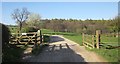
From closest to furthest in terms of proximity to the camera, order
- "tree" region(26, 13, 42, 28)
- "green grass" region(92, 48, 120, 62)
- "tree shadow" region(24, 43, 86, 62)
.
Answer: "green grass" region(92, 48, 120, 62)
"tree shadow" region(24, 43, 86, 62)
"tree" region(26, 13, 42, 28)

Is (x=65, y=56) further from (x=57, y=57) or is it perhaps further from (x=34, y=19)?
(x=34, y=19)

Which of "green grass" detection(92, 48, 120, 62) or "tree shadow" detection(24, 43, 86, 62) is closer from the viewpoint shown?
"green grass" detection(92, 48, 120, 62)

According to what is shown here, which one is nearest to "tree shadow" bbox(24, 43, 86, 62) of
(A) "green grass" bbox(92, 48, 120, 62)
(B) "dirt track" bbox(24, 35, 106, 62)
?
(B) "dirt track" bbox(24, 35, 106, 62)

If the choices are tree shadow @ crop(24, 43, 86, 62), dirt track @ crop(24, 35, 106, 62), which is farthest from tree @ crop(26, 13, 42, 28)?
tree shadow @ crop(24, 43, 86, 62)

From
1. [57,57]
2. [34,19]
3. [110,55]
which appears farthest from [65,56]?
[34,19]

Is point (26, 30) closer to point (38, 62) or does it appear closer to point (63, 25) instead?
point (38, 62)

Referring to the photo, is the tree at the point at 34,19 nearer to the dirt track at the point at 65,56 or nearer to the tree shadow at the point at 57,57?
the dirt track at the point at 65,56

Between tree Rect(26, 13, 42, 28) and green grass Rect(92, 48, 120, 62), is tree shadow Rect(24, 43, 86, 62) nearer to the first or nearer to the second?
green grass Rect(92, 48, 120, 62)

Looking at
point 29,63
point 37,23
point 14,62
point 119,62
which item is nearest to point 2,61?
point 14,62

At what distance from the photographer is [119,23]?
46812mm

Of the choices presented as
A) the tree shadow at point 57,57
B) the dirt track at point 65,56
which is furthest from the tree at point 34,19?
the tree shadow at point 57,57

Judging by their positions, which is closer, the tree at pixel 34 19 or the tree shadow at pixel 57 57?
the tree shadow at pixel 57 57

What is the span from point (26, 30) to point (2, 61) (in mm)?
21950

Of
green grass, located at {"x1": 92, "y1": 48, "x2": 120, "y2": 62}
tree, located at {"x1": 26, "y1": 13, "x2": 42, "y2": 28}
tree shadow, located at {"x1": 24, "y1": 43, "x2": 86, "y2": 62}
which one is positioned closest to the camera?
green grass, located at {"x1": 92, "y1": 48, "x2": 120, "y2": 62}
